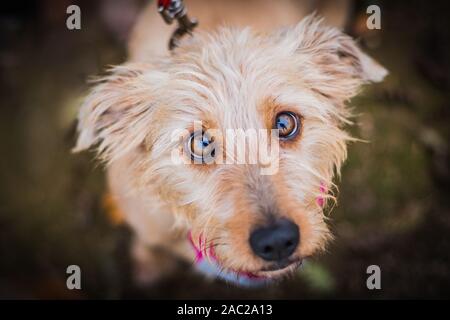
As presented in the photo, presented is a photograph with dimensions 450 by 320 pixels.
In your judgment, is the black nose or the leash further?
the leash

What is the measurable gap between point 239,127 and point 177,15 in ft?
1.86

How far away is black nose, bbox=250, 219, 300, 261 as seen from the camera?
1429mm

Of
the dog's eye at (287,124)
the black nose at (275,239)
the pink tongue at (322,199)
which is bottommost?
the black nose at (275,239)

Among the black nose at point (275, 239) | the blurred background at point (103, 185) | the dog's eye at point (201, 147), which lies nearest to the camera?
the black nose at point (275, 239)

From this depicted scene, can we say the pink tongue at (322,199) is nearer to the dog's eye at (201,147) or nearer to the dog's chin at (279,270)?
the dog's chin at (279,270)

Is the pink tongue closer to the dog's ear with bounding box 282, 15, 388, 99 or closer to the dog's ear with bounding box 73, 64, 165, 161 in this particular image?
the dog's ear with bounding box 282, 15, 388, 99

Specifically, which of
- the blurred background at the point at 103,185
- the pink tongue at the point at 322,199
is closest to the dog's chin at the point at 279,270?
the pink tongue at the point at 322,199

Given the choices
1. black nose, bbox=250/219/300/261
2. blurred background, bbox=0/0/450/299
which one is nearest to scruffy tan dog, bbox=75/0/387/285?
black nose, bbox=250/219/300/261

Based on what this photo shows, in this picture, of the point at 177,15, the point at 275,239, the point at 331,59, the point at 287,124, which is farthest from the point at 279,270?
the point at 177,15

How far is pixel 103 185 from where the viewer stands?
118 inches

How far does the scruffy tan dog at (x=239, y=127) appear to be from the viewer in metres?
1.50

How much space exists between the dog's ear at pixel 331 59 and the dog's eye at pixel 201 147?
50 cm

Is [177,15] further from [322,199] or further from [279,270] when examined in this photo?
[279,270]
